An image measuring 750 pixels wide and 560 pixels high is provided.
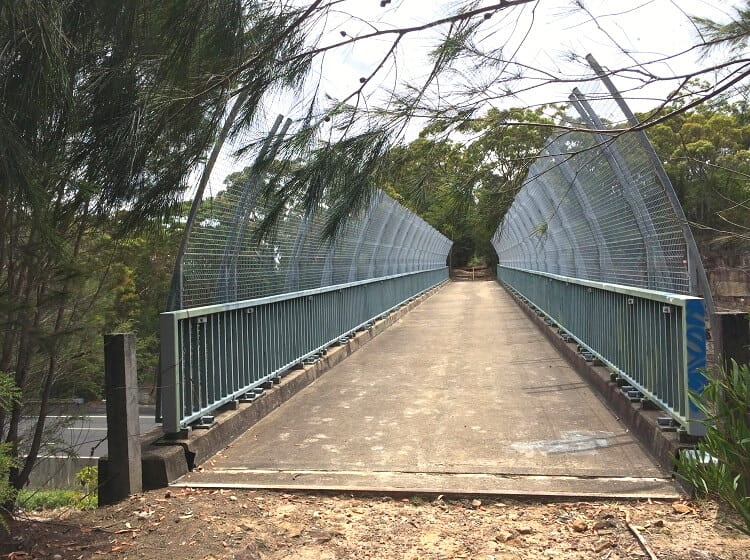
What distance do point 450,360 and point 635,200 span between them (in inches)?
159

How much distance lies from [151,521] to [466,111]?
297cm

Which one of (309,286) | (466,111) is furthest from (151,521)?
(309,286)

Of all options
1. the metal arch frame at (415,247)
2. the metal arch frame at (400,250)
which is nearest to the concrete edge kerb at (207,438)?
the metal arch frame at (400,250)

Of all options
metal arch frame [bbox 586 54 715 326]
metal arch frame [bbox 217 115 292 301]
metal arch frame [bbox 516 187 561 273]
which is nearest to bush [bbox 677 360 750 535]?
metal arch frame [bbox 586 54 715 326]

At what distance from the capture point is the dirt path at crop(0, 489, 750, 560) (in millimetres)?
3223

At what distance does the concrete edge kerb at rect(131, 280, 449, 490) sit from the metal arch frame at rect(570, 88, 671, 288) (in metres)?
3.61

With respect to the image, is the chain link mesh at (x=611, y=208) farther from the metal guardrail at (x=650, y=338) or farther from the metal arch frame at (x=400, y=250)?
the metal arch frame at (x=400, y=250)

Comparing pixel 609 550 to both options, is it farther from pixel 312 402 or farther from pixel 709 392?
pixel 312 402

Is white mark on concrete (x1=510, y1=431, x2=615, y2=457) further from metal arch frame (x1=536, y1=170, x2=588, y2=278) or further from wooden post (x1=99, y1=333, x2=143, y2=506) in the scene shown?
metal arch frame (x1=536, y1=170, x2=588, y2=278)

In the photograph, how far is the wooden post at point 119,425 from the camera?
3969mm

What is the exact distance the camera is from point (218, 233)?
5.43m

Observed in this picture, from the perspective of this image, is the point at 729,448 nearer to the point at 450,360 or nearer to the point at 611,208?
the point at 611,208

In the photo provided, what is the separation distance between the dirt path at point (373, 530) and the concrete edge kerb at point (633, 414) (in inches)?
18.6

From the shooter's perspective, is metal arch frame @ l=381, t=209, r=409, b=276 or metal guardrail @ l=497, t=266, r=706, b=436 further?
metal arch frame @ l=381, t=209, r=409, b=276
